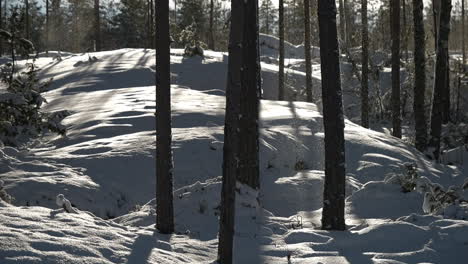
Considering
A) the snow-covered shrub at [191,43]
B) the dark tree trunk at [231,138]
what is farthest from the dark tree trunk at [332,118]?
the snow-covered shrub at [191,43]

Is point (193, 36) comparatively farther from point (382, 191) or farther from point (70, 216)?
point (70, 216)

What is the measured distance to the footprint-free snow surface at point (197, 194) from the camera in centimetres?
638

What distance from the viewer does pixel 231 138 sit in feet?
20.4

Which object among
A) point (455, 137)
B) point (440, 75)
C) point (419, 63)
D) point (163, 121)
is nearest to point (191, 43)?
point (455, 137)

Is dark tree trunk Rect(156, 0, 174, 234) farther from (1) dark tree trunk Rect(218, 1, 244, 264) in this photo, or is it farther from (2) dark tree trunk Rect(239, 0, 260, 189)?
(2) dark tree trunk Rect(239, 0, 260, 189)

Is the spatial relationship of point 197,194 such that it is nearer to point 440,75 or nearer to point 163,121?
point 163,121

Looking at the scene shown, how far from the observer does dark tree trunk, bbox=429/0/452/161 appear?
1438 centimetres

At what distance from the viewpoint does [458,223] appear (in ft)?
25.8

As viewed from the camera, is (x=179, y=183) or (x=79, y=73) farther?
(x=79, y=73)

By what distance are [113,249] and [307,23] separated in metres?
19.2

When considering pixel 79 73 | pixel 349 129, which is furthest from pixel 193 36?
pixel 349 129

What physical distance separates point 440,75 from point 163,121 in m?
9.91

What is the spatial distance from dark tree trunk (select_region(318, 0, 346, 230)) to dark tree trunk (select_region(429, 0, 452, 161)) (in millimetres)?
7827

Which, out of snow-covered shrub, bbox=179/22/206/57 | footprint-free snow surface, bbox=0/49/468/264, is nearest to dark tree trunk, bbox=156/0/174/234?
footprint-free snow surface, bbox=0/49/468/264
